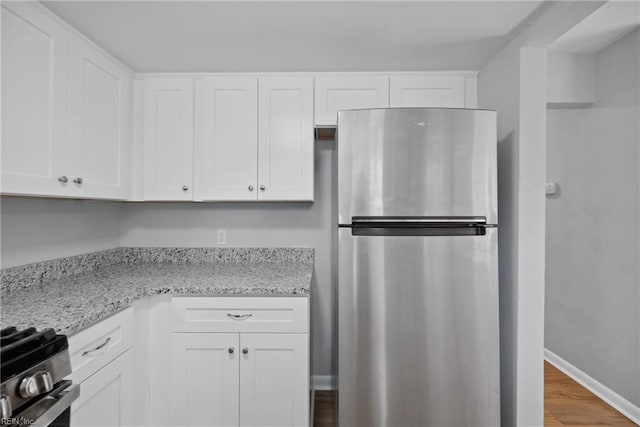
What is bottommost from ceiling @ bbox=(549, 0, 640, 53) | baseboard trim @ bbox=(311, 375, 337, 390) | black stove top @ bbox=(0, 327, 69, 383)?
baseboard trim @ bbox=(311, 375, 337, 390)

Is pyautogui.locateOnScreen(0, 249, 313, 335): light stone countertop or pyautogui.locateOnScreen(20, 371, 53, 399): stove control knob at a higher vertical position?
pyautogui.locateOnScreen(0, 249, 313, 335): light stone countertop

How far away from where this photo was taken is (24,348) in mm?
874

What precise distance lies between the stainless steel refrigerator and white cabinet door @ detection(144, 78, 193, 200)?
3.58 ft

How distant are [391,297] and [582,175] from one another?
1.95 meters

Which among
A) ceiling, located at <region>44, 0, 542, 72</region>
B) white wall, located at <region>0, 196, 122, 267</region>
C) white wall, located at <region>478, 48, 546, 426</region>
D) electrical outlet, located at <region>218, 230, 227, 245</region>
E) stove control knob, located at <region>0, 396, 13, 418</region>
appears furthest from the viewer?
electrical outlet, located at <region>218, 230, 227, 245</region>

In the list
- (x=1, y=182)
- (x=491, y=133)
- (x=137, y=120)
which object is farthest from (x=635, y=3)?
(x=1, y=182)

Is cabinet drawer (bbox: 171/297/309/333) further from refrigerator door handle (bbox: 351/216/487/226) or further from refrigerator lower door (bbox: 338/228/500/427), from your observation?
refrigerator door handle (bbox: 351/216/487/226)

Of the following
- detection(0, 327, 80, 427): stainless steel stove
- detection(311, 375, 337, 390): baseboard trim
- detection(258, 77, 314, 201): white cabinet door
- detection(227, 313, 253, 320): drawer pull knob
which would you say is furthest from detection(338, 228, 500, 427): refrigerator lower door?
detection(0, 327, 80, 427): stainless steel stove

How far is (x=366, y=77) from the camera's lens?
2098 mm

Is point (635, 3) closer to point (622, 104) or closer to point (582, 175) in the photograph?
point (622, 104)

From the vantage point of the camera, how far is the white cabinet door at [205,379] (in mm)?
1621

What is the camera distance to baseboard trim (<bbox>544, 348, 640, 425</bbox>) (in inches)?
82.7

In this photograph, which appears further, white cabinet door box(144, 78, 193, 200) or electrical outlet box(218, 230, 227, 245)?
electrical outlet box(218, 230, 227, 245)

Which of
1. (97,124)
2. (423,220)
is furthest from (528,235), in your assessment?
(97,124)
